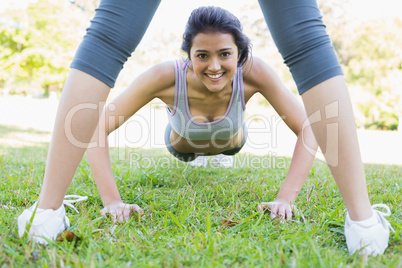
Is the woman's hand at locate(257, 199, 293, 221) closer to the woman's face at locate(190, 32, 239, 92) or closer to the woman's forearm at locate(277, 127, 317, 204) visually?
the woman's forearm at locate(277, 127, 317, 204)

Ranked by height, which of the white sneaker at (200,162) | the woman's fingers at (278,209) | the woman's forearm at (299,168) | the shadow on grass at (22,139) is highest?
the woman's forearm at (299,168)

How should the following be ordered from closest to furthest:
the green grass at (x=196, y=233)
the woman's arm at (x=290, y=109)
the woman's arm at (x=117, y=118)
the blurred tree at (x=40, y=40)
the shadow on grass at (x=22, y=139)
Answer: the green grass at (x=196, y=233)
the woman's arm at (x=117, y=118)
the woman's arm at (x=290, y=109)
the shadow on grass at (x=22, y=139)
the blurred tree at (x=40, y=40)

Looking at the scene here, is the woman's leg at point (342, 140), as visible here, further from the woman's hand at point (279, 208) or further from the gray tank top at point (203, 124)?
the gray tank top at point (203, 124)

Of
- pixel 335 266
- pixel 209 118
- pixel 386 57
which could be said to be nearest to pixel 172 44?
pixel 386 57

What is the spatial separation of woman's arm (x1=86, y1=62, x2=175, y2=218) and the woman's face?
0.72 feet

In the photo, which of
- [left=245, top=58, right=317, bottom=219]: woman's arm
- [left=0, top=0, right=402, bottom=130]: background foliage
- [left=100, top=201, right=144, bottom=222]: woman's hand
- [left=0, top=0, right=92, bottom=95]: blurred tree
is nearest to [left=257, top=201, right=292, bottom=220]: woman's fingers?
[left=245, top=58, right=317, bottom=219]: woman's arm

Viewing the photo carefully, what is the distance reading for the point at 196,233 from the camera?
1.16 m

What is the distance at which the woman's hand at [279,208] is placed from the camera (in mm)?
1406

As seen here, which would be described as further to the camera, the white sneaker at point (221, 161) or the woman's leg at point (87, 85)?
the white sneaker at point (221, 161)

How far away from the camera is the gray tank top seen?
200cm

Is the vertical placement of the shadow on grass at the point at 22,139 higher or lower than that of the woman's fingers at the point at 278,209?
lower

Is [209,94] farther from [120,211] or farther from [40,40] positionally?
[40,40]

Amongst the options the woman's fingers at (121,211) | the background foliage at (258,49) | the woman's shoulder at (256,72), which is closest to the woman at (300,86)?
the woman's fingers at (121,211)

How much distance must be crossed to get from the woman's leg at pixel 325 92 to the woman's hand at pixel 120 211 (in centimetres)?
81
